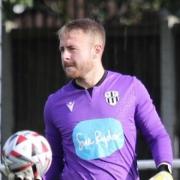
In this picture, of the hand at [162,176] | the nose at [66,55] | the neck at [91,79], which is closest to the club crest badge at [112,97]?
the neck at [91,79]

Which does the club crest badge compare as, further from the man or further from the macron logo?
the macron logo

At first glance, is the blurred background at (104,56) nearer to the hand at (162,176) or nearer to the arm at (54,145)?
the arm at (54,145)

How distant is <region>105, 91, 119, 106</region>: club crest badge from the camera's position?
4.42 meters

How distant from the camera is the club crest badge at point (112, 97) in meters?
4.42

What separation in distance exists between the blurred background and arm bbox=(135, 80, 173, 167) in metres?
5.63

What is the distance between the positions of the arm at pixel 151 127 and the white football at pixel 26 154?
61cm

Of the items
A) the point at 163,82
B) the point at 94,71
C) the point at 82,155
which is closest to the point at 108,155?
the point at 82,155

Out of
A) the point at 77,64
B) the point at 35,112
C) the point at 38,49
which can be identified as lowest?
the point at 35,112

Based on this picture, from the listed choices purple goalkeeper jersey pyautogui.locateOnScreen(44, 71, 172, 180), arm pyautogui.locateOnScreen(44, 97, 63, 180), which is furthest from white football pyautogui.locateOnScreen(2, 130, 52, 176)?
arm pyautogui.locateOnScreen(44, 97, 63, 180)

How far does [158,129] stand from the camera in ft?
14.5

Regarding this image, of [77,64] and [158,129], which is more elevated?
[77,64]

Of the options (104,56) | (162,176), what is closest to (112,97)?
(162,176)

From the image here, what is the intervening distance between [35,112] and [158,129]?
257 inches

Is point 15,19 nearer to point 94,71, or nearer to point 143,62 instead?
point 143,62
